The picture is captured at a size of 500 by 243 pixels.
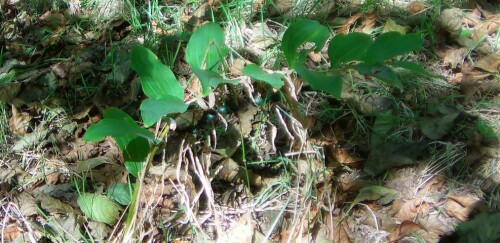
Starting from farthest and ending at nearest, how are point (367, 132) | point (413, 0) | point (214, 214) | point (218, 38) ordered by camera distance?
1. point (413, 0)
2. point (367, 132)
3. point (214, 214)
4. point (218, 38)

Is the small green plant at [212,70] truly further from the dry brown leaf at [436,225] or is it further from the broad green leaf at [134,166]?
the dry brown leaf at [436,225]

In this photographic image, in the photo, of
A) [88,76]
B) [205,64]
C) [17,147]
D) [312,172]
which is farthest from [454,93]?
[17,147]

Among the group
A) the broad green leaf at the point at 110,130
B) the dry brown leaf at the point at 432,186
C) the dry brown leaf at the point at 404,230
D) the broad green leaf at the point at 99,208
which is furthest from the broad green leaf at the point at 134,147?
the dry brown leaf at the point at 432,186

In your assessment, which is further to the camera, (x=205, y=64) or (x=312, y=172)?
(x=312, y=172)

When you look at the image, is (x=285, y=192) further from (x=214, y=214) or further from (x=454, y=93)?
(x=454, y=93)

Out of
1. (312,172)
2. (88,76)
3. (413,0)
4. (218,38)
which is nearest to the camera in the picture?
(218,38)

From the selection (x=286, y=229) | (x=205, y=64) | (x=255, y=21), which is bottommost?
(x=286, y=229)

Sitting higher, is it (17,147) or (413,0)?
(413,0)
